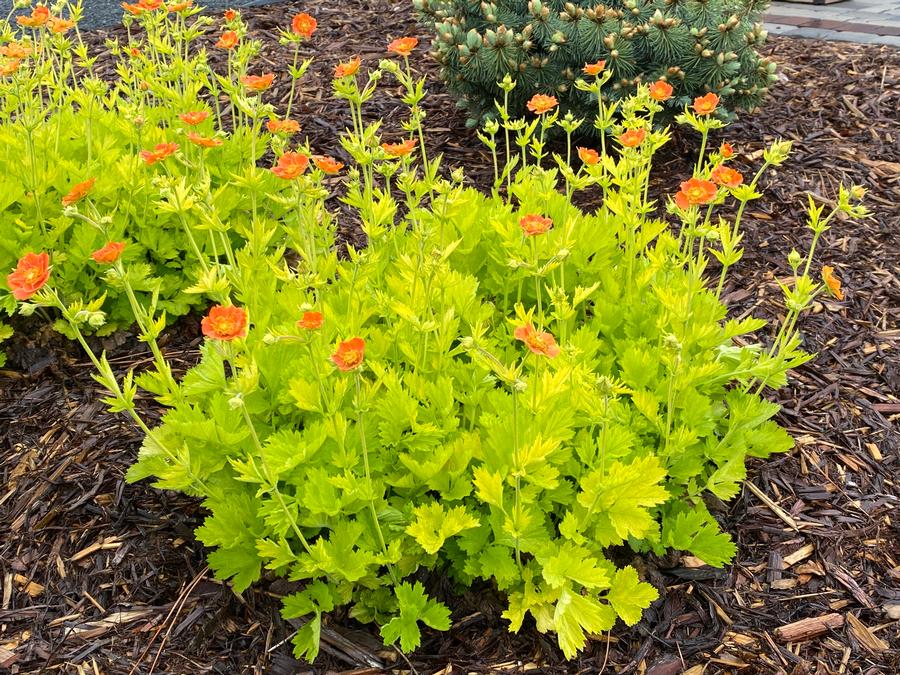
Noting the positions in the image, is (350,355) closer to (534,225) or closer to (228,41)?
(534,225)

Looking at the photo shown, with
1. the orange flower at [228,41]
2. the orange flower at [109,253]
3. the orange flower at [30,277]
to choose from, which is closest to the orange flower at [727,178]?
the orange flower at [109,253]

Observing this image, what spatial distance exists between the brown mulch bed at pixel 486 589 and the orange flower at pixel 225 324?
0.90 meters

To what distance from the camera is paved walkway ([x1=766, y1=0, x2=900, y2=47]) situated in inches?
267

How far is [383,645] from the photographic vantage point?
6.83 ft

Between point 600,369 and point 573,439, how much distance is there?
0.28 meters

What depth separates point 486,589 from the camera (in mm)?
2166

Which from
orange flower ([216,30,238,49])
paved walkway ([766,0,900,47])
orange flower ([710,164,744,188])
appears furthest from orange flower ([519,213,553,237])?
paved walkway ([766,0,900,47])

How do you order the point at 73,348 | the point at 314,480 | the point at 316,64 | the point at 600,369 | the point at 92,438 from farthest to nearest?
the point at 316,64 < the point at 73,348 < the point at 92,438 < the point at 600,369 < the point at 314,480

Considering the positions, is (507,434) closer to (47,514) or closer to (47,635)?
(47,635)

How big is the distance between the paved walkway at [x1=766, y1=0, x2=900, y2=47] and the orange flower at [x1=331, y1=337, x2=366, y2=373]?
6511 millimetres

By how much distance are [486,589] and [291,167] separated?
4.12 ft

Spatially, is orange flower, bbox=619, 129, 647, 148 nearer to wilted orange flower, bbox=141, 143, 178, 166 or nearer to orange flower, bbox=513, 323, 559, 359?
orange flower, bbox=513, 323, 559, 359

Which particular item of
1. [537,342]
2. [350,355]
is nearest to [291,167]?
[350,355]

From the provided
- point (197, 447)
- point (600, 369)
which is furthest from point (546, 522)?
point (197, 447)
